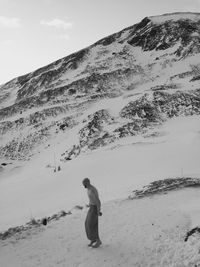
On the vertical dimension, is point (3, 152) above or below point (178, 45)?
below

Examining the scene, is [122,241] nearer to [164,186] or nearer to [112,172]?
[164,186]

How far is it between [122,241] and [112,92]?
154ft

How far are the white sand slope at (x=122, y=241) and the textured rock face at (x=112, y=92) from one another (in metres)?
20.6


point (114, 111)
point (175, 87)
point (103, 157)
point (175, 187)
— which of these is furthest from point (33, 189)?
point (175, 87)

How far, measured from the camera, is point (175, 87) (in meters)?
46.8

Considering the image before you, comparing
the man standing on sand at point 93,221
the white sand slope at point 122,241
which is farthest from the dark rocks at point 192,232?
the man standing on sand at point 93,221

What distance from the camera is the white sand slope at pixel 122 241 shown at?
888 cm

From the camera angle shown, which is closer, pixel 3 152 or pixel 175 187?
pixel 175 187

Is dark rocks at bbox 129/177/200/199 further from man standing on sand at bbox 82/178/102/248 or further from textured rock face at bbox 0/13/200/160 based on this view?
textured rock face at bbox 0/13/200/160

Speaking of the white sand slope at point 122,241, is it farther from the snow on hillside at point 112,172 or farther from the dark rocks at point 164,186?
the snow on hillside at point 112,172

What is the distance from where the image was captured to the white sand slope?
8.88 meters

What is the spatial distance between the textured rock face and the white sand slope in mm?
20635

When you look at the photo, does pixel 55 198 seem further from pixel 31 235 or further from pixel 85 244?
pixel 85 244

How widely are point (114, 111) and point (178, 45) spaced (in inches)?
1273
